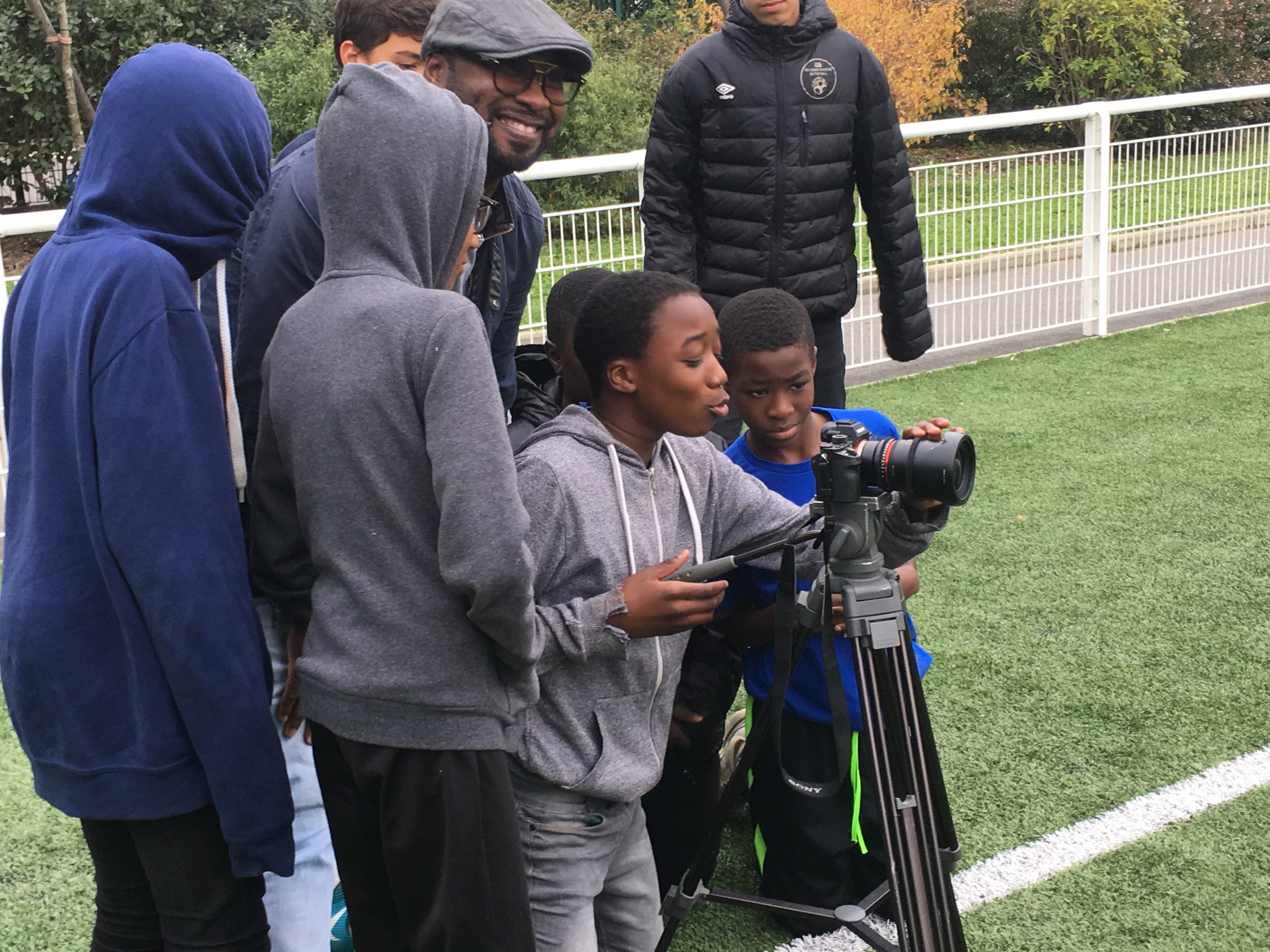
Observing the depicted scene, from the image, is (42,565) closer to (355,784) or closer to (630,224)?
(355,784)

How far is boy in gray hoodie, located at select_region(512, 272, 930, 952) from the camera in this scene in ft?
6.95

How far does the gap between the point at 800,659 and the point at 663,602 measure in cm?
92

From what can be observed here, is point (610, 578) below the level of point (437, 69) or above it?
below

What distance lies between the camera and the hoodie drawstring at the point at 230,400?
2154mm

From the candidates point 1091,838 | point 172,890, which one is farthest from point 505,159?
point 1091,838

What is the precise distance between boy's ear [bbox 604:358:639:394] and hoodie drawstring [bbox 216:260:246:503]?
24.5 inches

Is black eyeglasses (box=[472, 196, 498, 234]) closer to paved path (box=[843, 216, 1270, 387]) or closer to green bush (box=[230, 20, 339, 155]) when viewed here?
paved path (box=[843, 216, 1270, 387])

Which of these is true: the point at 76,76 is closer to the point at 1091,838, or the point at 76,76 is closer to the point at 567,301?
the point at 567,301

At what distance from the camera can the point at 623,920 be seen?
7.99 feet

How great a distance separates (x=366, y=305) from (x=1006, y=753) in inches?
94.8

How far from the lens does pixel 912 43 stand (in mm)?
17766

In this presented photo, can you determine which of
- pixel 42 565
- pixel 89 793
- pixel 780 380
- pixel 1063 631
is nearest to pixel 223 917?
pixel 89 793

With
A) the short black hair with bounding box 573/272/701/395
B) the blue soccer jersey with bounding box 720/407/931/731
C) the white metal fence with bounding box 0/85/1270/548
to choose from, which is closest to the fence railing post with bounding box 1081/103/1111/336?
the white metal fence with bounding box 0/85/1270/548

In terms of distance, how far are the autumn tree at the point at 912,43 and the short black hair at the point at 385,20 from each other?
1475 centimetres
